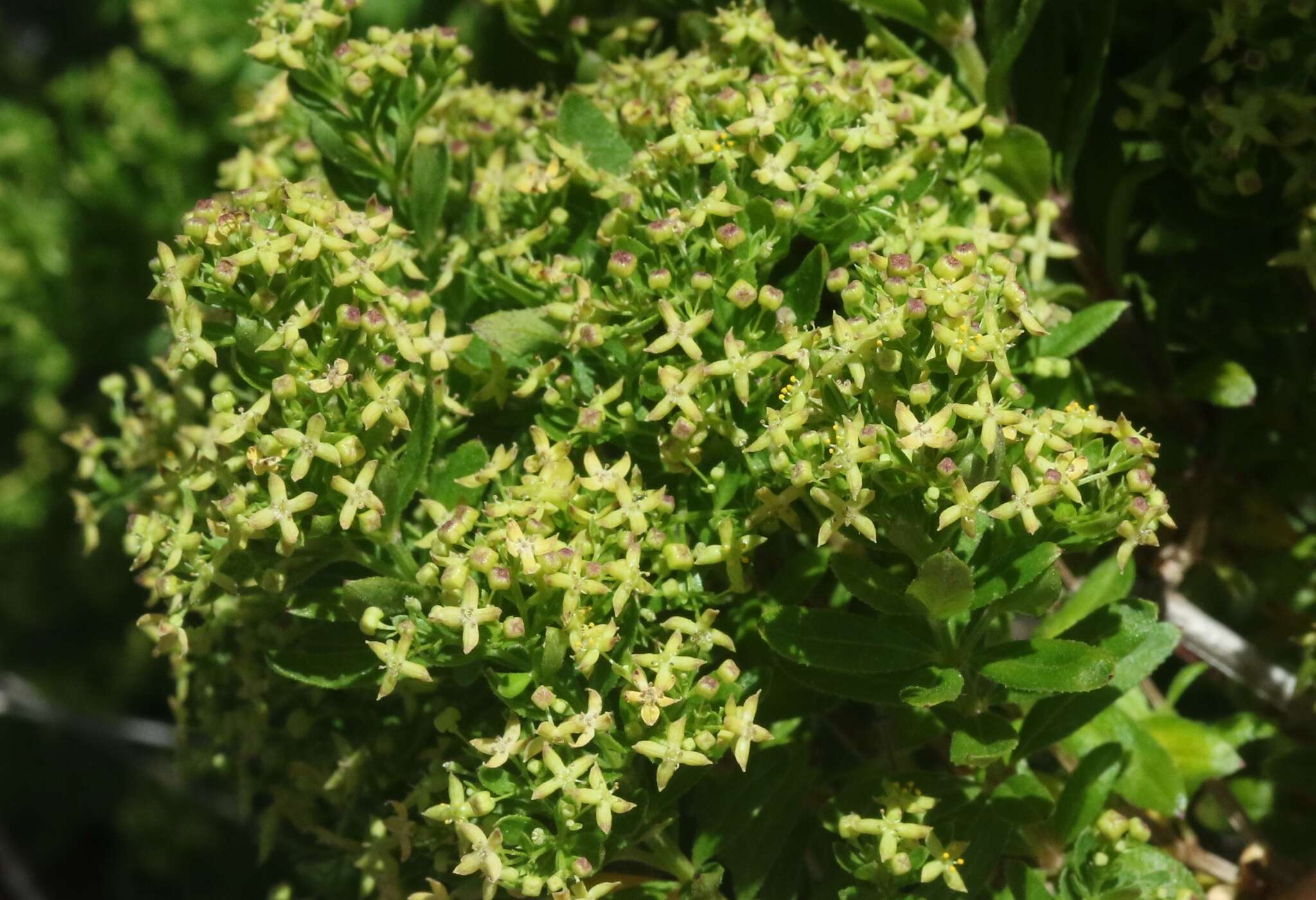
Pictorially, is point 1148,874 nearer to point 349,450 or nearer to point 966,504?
point 966,504

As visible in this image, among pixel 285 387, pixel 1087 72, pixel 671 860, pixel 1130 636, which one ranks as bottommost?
pixel 671 860

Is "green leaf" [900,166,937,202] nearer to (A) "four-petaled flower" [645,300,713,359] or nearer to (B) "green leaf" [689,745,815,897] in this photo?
(A) "four-petaled flower" [645,300,713,359]

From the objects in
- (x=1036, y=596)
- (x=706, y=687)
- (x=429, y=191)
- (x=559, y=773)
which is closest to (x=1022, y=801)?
(x=1036, y=596)

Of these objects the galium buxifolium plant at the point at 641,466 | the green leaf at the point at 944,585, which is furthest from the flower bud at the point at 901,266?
the green leaf at the point at 944,585

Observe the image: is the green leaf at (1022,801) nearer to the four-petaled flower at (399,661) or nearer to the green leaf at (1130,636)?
the green leaf at (1130,636)

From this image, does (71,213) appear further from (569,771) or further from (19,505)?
(569,771)

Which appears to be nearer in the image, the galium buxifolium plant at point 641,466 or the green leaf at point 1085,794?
the galium buxifolium plant at point 641,466
